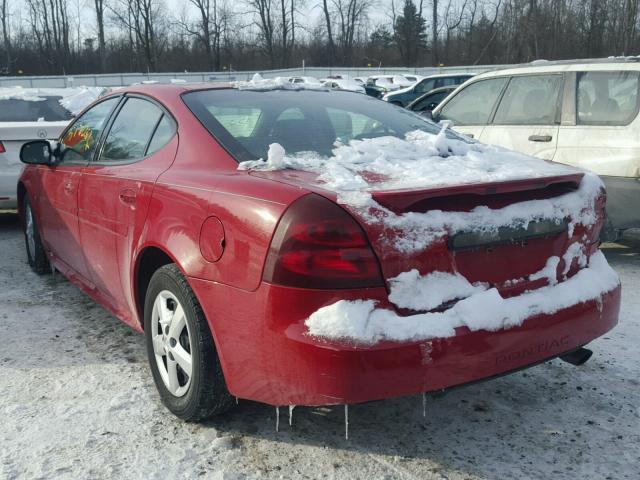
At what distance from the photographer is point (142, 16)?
56.9 metres

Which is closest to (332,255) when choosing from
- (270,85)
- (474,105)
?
(270,85)

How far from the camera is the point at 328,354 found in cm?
201

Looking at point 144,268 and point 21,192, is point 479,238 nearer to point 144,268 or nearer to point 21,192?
point 144,268

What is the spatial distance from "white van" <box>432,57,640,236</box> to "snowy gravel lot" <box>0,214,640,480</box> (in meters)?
1.86

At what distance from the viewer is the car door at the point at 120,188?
2908 mm

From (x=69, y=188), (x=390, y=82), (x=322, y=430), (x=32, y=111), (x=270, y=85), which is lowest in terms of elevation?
(x=322, y=430)

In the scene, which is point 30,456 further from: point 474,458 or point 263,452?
point 474,458

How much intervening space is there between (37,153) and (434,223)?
2.98 meters

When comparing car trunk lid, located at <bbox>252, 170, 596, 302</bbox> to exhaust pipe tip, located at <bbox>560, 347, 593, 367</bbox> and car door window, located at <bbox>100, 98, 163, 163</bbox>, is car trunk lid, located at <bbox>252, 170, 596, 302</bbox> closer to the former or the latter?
exhaust pipe tip, located at <bbox>560, 347, 593, 367</bbox>

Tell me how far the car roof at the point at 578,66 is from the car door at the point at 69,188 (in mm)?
3763

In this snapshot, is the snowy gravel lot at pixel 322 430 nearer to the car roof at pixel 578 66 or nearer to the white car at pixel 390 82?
the car roof at pixel 578 66

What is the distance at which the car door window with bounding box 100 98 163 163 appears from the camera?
10.4 feet

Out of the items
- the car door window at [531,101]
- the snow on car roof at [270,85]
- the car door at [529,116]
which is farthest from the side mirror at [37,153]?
the car door window at [531,101]

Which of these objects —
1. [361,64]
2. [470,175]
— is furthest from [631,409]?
[361,64]
